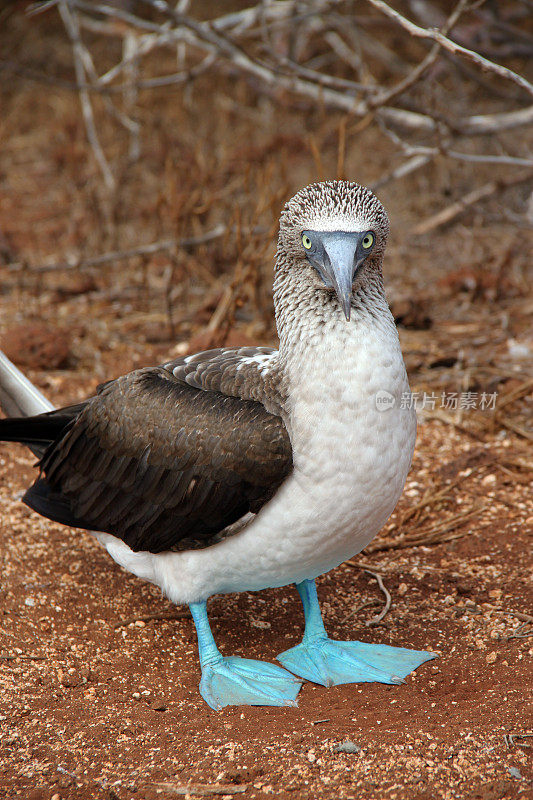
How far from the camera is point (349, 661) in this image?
10.9 ft

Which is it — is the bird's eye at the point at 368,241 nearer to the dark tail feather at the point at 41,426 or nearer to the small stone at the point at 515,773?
the dark tail feather at the point at 41,426

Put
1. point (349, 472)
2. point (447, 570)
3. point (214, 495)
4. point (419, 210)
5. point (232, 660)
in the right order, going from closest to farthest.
Answer: point (349, 472)
point (214, 495)
point (232, 660)
point (447, 570)
point (419, 210)

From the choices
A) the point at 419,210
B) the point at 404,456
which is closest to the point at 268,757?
the point at 404,456

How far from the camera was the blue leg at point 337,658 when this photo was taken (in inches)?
128

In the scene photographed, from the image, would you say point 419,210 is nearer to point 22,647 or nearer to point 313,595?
point 313,595

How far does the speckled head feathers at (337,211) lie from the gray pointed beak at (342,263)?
4 centimetres

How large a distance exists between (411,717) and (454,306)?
4.12 meters

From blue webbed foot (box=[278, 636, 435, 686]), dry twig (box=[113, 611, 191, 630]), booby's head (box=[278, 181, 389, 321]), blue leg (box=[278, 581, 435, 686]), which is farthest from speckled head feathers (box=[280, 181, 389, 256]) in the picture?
dry twig (box=[113, 611, 191, 630])

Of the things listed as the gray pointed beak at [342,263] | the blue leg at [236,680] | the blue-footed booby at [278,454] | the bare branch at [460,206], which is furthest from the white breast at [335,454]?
the bare branch at [460,206]

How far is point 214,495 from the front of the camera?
304 cm

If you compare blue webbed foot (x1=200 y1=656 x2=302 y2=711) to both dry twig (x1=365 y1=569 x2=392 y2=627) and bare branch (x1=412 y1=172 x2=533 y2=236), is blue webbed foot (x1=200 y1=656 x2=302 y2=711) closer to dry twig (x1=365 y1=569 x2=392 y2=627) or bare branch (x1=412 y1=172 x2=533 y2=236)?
dry twig (x1=365 y1=569 x2=392 y2=627)

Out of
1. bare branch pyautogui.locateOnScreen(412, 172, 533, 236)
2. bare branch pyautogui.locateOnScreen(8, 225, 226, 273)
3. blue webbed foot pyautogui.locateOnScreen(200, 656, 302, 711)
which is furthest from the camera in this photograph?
bare branch pyautogui.locateOnScreen(412, 172, 533, 236)

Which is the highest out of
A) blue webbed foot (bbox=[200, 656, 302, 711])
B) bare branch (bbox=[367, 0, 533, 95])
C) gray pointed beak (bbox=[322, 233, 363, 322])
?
bare branch (bbox=[367, 0, 533, 95])

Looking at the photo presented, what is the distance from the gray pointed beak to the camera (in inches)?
107
